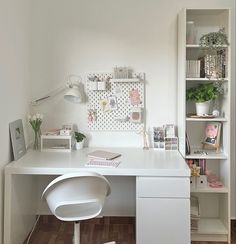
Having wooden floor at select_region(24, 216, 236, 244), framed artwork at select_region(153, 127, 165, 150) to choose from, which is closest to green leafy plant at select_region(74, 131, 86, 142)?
framed artwork at select_region(153, 127, 165, 150)

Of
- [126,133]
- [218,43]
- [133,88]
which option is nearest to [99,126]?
[126,133]

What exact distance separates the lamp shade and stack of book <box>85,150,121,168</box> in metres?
0.53

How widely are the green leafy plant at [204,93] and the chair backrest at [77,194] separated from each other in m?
1.19

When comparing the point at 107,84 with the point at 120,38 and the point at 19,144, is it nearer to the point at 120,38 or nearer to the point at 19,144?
the point at 120,38

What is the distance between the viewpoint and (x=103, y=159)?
2531 mm

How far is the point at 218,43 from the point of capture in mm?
2680

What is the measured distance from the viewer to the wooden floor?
2.79m

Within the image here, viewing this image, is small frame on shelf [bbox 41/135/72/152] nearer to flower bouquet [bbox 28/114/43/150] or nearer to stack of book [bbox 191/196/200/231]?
flower bouquet [bbox 28/114/43/150]

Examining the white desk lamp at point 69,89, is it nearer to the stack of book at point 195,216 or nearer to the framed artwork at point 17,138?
the framed artwork at point 17,138

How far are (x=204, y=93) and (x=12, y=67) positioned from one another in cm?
162

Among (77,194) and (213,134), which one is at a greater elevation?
(213,134)

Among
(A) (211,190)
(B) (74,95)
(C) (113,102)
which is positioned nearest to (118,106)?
(C) (113,102)

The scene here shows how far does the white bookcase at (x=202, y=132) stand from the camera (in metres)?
2.74

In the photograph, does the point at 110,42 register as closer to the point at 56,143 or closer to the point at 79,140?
the point at 79,140
